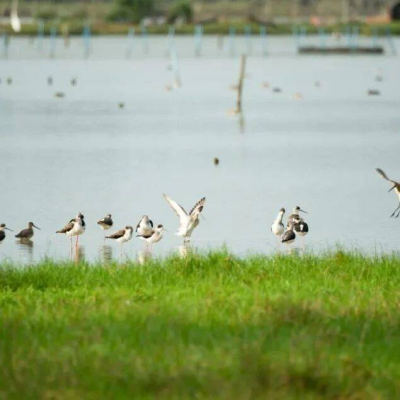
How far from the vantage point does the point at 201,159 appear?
99.3ft

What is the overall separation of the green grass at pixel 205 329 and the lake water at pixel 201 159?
343cm

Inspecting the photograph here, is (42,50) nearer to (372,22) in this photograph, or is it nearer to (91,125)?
(372,22)

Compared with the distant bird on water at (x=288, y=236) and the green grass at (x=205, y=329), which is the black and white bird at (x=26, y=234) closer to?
the distant bird on water at (x=288, y=236)

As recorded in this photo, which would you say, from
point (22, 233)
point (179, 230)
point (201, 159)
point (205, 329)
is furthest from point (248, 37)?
point (205, 329)

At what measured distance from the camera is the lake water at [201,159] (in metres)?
18.2

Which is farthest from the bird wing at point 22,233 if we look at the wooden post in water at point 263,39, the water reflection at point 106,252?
the wooden post in water at point 263,39

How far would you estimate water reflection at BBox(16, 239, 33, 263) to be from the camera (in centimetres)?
1585

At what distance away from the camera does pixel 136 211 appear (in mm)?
20266

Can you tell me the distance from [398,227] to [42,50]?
10878 centimetres

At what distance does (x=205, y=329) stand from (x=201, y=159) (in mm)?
21570

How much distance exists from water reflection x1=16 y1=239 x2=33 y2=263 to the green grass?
3.58m

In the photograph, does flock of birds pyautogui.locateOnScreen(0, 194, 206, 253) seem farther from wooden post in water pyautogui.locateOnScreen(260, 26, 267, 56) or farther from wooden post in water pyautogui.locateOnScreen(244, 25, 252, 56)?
wooden post in water pyautogui.locateOnScreen(244, 25, 252, 56)

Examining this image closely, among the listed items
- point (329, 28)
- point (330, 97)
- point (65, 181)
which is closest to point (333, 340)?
point (65, 181)

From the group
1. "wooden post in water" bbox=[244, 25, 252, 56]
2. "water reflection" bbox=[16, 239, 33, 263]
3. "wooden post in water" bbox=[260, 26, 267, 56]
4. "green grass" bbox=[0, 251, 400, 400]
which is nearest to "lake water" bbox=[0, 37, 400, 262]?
"water reflection" bbox=[16, 239, 33, 263]
